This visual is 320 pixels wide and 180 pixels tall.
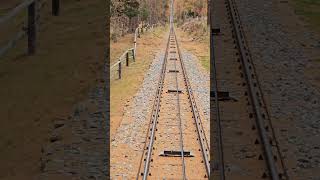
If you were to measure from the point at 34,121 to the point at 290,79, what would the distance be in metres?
7.58

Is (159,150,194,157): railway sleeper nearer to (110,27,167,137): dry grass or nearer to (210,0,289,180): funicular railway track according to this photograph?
(210,0,289,180): funicular railway track

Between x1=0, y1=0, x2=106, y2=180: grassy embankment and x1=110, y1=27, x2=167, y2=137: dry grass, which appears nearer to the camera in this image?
x1=0, y1=0, x2=106, y2=180: grassy embankment

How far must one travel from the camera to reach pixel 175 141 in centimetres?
1166

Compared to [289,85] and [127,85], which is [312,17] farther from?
[289,85]

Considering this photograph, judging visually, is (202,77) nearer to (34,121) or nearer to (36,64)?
(36,64)

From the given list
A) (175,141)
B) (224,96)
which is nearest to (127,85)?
(224,96)

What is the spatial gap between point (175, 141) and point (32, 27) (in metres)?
5.44

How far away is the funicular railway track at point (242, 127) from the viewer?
9.38 m

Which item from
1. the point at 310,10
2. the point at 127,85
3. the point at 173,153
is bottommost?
the point at 173,153

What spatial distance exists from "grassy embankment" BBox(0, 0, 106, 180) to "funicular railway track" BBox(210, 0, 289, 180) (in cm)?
338

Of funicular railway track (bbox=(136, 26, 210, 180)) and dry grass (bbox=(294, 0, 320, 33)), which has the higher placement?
dry grass (bbox=(294, 0, 320, 33))

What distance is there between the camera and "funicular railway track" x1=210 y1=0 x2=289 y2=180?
9.38m

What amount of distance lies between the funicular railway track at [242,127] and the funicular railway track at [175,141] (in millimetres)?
395

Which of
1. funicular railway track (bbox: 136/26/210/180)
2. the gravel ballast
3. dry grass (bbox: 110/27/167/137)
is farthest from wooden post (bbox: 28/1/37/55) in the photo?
the gravel ballast
